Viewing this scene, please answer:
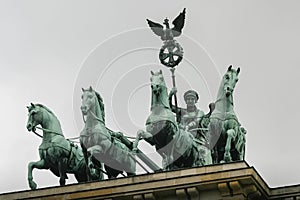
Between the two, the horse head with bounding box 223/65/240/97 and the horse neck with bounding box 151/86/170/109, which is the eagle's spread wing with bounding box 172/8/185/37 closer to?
the horse neck with bounding box 151/86/170/109

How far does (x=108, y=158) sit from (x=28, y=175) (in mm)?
2274

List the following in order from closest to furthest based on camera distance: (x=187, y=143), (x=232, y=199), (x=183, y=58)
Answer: (x=232, y=199), (x=187, y=143), (x=183, y=58)

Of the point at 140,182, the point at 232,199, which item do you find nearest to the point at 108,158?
the point at 140,182

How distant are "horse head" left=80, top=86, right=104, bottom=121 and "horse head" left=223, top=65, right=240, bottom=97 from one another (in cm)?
362

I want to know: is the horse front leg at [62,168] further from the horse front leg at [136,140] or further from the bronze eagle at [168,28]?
the bronze eagle at [168,28]

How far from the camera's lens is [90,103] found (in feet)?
104

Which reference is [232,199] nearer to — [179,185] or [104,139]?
[179,185]

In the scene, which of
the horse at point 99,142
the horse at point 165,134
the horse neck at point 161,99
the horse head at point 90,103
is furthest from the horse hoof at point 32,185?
the horse neck at point 161,99

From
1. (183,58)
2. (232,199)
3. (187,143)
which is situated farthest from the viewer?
(183,58)

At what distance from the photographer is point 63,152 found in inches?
1275

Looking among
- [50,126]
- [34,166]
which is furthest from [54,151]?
[50,126]

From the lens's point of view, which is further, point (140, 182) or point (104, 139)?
point (104, 139)

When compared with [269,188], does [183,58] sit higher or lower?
higher

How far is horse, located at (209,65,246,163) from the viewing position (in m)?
30.6
